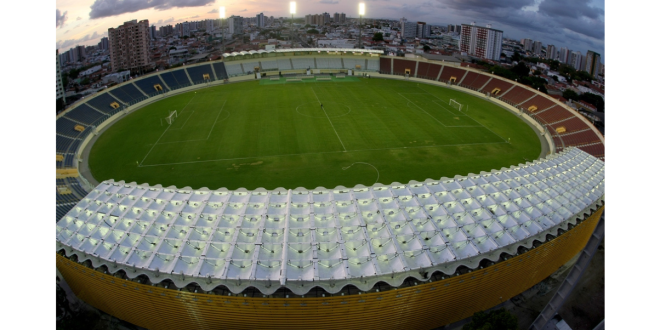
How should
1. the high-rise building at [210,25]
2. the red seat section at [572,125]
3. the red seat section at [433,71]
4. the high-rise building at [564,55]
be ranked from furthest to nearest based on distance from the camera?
1. the high-rise building at [210,25]
2. the high-rise building at [564,55]
3. the red seat section at [433,71]
4. the red seat section at [572,125]

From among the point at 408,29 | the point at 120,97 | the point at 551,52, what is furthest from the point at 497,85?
the point at 408,29

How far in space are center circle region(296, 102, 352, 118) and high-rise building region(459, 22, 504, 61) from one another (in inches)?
4218

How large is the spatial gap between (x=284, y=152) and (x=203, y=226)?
2096 centimetres

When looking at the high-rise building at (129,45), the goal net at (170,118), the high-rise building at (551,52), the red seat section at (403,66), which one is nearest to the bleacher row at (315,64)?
the red seat section at (403,66)

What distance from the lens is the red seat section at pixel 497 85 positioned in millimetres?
58328

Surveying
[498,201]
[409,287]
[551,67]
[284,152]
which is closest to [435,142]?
[284,152]

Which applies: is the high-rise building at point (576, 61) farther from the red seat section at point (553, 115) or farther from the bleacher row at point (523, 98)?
the red seat section at point (553, 115)

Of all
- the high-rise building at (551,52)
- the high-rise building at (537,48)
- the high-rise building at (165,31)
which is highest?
the high-rise building at (165,31)

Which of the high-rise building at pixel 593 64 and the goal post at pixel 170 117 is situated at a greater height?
the high-rise building at pixel 593 64

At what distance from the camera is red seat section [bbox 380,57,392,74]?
73125mm

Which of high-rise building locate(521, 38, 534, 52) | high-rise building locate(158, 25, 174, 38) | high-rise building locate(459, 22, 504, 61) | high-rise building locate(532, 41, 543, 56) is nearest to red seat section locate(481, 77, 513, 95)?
high-rise building locate(459, 22, 504, 61)

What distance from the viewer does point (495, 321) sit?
517 inches

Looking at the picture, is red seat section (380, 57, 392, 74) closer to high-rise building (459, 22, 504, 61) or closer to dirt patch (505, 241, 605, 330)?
dirt patch (505, 241, 605, 330)

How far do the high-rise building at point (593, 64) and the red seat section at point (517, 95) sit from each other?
57163 millimetres
